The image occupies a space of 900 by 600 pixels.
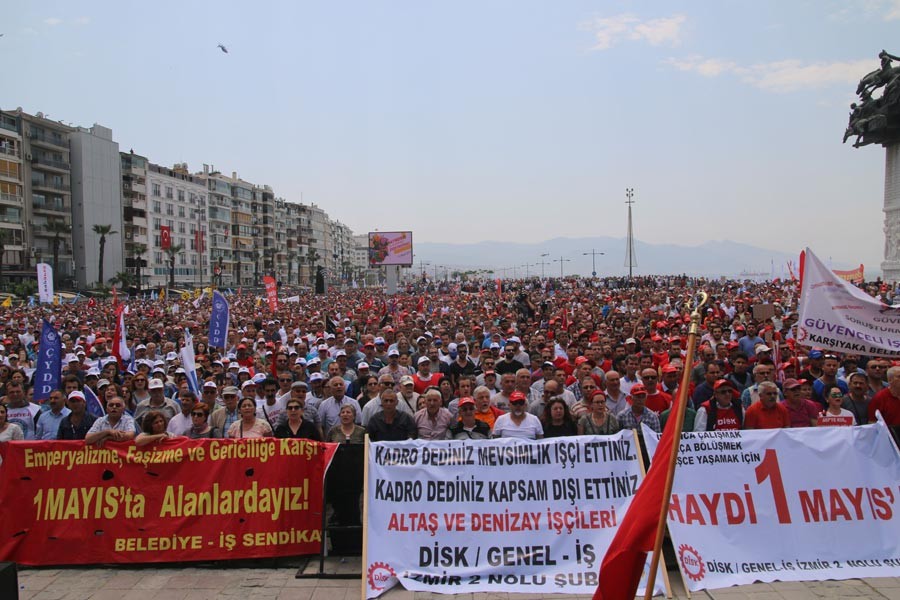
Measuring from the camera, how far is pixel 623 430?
19.3 ft

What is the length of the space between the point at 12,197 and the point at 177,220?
28.2m

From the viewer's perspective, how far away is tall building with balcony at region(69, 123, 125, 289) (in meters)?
71.2

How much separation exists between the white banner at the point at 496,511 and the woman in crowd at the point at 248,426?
148cm

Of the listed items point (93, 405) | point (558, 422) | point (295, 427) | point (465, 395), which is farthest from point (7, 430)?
point (558, 422)

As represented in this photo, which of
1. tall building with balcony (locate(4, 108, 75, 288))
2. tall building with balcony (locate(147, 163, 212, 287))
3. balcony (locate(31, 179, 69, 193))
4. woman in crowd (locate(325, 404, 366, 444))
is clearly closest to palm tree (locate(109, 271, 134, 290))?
tall building with balcony (locate(4, 108, 75, 288))

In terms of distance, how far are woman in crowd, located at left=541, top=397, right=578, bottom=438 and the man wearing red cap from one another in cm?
121

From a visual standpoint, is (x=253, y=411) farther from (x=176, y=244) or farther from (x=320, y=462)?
(x=176, y=244)

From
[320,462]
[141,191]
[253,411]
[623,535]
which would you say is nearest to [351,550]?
[320,462]

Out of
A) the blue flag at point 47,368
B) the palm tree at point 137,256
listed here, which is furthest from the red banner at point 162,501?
the palm tree at point 137,256

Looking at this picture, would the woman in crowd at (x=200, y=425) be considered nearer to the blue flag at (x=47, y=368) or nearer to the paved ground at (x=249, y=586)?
the paved ground at (x=249, y=586)

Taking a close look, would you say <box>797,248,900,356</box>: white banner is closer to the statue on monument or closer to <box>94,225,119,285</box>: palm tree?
the statue on monument

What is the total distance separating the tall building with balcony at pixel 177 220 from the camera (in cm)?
8494

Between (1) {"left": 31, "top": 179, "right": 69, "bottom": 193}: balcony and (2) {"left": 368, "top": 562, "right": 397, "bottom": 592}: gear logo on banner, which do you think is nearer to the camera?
(2) {"left": 368, "top": 562, "right": 397, "bottom": 592}: gear logo on banner

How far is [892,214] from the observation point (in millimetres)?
39625
